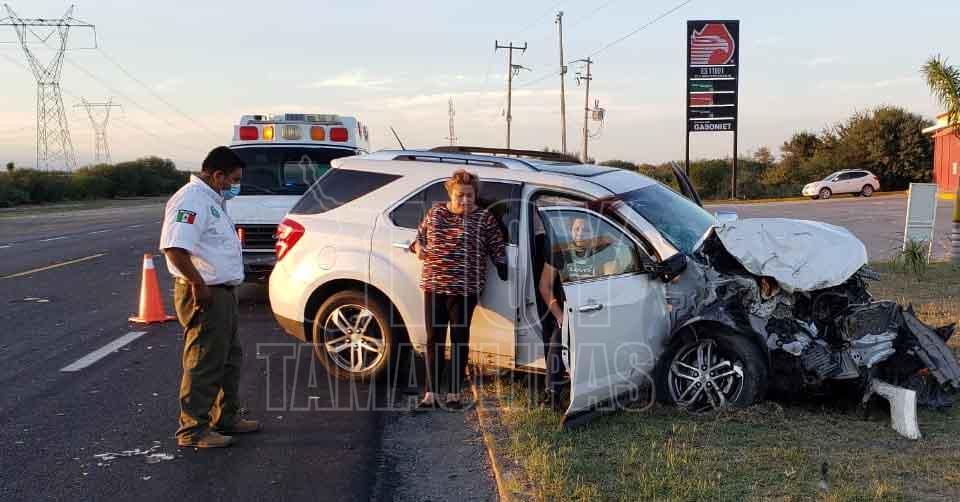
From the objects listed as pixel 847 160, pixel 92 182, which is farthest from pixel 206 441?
pixel 92 182

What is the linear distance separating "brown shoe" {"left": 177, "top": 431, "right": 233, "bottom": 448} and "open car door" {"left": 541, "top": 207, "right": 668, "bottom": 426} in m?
2.19

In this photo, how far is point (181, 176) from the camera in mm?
88688

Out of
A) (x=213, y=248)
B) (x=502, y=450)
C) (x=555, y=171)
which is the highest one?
(x=555, y=171)

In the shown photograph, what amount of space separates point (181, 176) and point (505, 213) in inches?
3484

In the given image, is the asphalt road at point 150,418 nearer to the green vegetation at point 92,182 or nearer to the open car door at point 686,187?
the open car door at point 686,187

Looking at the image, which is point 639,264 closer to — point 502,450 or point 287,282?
point 502,450

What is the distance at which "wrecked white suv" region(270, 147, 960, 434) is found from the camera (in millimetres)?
5629

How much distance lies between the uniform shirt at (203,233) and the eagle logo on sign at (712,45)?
38.7 m

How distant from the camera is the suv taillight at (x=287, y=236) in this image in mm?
6918

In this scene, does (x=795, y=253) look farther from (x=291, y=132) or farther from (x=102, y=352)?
(x=291, y=132)

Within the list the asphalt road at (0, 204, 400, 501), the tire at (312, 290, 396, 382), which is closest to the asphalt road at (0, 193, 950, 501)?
the asphalt road at (0, 204, 400, 501)

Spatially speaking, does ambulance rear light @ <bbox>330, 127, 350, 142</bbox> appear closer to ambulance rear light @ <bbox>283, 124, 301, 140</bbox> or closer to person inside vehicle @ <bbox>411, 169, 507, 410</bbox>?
ambulance rear light @ <bbox>283, 124, 301, 140</bbox>

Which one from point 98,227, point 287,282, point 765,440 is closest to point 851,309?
point 765,440

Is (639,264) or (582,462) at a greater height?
(639,264)
